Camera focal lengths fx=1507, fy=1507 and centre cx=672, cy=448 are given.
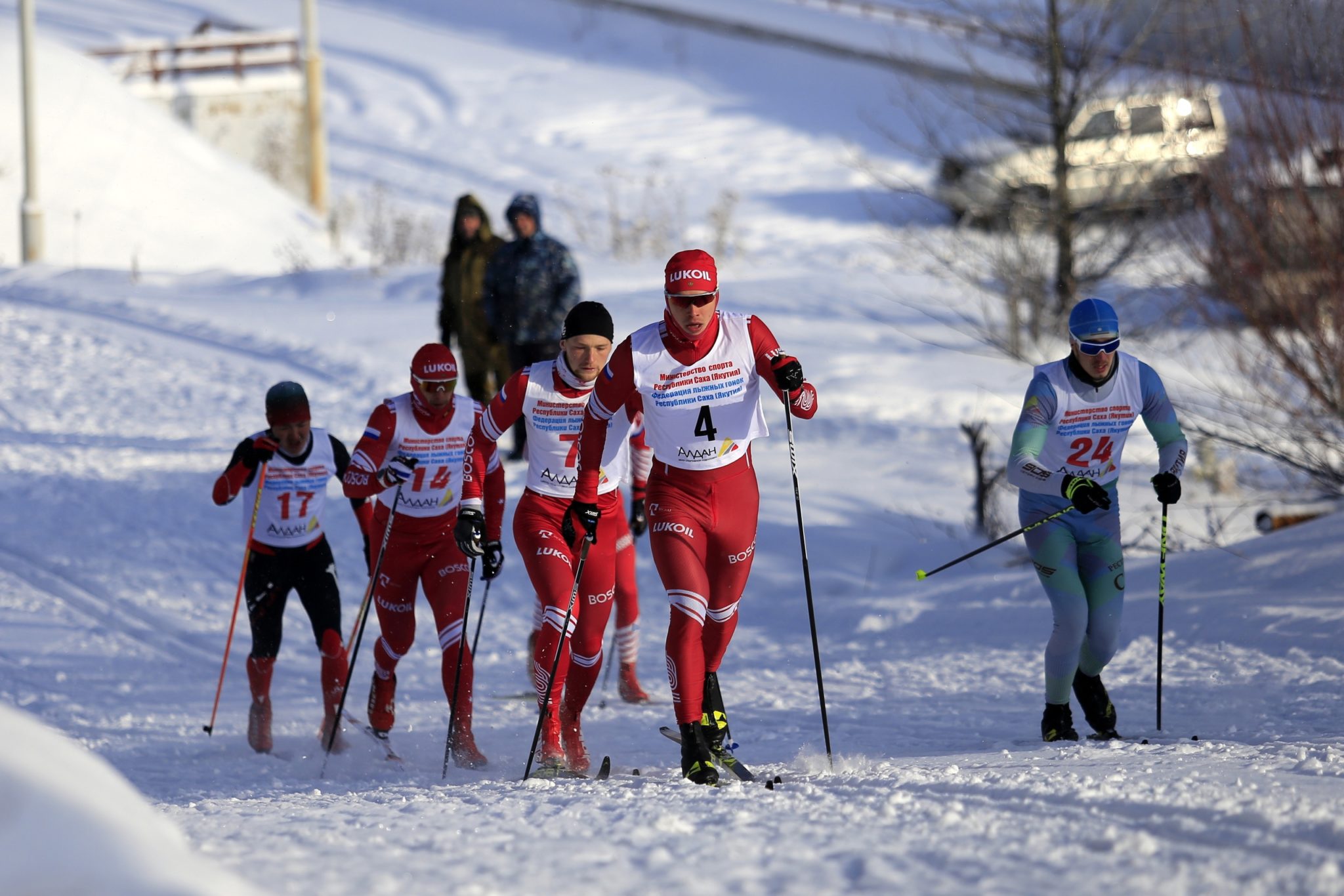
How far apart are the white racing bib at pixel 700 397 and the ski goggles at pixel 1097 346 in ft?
4.66

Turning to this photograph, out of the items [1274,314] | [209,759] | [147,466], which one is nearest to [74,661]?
[209,759]

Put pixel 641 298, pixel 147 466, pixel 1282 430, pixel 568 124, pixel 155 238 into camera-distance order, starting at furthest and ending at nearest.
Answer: pixel 568 124
pixel 155 238
pixel 641 298
pixel 147 466
pixel 1282 430

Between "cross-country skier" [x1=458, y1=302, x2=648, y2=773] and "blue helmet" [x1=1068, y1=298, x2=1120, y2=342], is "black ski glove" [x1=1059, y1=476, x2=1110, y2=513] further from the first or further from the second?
"cross-country skier" [x1=458, y1=302, x2=648, y2=773]

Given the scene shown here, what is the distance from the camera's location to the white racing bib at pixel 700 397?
19.7 feet

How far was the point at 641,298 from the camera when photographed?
640 inches

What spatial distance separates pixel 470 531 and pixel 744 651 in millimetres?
3149

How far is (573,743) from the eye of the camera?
6555 millimetres

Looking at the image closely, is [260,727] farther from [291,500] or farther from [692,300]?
[692,300]

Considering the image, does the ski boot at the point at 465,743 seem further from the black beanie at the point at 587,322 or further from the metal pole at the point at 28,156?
the metal pole at the point at 28,156

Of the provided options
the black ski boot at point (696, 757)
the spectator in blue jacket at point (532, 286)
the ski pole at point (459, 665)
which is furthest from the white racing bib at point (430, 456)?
the spectator in blue jacket at point (532, 286)

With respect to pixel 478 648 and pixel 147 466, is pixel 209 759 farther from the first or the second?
pixel 147 466

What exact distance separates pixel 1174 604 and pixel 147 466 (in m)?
7.92

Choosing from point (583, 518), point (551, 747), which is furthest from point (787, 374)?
point (551, 747)

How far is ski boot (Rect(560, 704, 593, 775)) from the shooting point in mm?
6488
